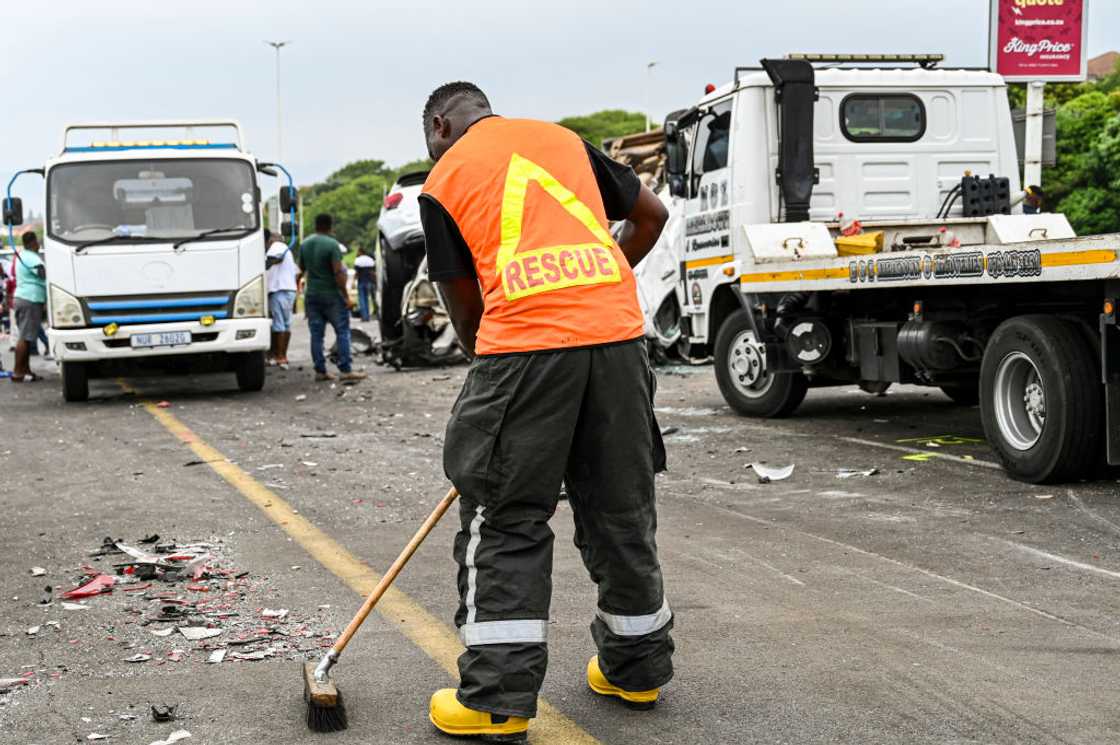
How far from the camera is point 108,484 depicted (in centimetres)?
873

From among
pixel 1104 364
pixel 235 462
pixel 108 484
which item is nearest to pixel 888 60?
pixel 1104 364

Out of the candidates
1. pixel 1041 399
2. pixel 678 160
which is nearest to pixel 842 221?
pixel 678 160

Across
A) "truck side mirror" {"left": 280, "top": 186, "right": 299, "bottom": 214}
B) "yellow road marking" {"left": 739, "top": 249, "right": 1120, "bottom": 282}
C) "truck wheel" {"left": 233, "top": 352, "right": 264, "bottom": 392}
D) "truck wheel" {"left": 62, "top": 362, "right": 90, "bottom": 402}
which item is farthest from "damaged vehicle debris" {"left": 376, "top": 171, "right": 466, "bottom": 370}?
"yellow road marking" {"left": 739, "top": 249, "right": 1120, "bottom": 282}

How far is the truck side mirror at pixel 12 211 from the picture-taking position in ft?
51.2

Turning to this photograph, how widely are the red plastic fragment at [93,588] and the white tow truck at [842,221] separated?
517cm

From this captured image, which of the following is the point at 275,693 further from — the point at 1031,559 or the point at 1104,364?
the point at 1104,364

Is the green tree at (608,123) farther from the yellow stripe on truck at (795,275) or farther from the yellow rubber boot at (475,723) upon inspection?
the yellow rubber boot at (475,723)

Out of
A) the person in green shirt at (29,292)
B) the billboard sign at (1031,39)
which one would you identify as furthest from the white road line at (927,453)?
the billboard sign at (1031,39)

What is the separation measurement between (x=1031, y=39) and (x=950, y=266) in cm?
1275

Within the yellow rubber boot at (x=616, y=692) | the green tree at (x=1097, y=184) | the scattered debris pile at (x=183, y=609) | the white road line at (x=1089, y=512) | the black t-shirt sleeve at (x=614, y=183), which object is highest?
the green tree at (x=1097, y=184)

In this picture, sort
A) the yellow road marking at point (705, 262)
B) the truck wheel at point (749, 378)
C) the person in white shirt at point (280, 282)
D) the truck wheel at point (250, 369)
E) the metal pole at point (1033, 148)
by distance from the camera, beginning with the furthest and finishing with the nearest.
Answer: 1. the person in white shirt at point (280, 282)
2. the truck wheel at point (250, 369)
3. the metal pole at point (1033, 148)
4. the yellow road marking at point (705, 262)
5. the truck wheel at point (749, 378)

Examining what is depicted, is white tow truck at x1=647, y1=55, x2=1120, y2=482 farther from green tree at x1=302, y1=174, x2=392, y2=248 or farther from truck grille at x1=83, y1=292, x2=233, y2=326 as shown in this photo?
green tree at x1=302, y1=174, x2=392, y2=248

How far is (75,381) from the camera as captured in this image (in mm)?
14523

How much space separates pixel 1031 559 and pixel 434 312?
13.1m
